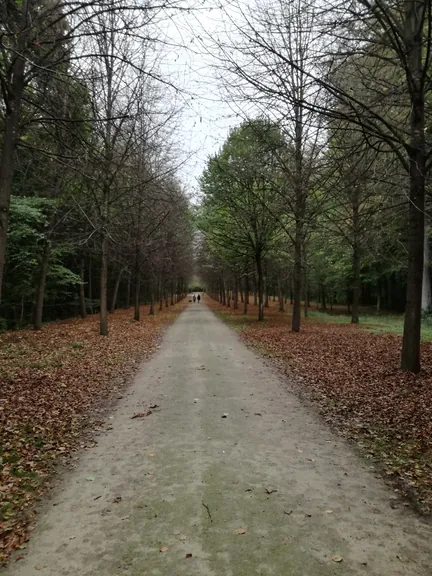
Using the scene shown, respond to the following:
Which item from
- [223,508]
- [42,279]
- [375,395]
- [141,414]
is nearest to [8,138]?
[141,414]

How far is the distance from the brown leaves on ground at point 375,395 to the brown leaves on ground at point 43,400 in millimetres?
3899

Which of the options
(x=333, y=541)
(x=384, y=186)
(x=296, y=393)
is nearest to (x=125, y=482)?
(x=333, y=541)

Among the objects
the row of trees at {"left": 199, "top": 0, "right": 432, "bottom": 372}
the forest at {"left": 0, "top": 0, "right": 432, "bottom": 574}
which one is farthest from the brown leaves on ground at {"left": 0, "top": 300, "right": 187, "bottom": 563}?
the row of trees at {"left": 199, "top": 0, "right": 432, "bottom": 372}

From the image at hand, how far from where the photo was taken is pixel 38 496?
4.10 meters

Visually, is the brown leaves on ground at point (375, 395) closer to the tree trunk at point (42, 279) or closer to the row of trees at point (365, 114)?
the row of trees at point (365, 114)

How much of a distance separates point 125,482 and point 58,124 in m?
6.26

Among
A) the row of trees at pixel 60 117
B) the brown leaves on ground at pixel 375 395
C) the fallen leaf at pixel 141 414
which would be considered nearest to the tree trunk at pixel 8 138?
→ the row of trees at pixel 60 117

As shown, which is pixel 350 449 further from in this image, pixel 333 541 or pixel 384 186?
pixel 384 186

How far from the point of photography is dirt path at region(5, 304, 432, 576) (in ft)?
9.86

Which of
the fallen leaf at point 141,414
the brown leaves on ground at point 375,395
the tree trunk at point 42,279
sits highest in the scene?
the tree trunk at point 42,279

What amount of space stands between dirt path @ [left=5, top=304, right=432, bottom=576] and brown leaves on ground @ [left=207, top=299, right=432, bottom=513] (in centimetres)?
38

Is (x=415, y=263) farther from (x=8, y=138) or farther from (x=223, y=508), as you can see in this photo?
(x=8, y=138)

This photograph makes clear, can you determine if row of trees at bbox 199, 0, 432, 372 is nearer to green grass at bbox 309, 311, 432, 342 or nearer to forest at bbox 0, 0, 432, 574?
forest at bbox 0, 0, 432, 574

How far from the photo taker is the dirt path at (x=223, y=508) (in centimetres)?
301
